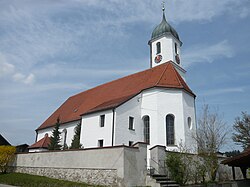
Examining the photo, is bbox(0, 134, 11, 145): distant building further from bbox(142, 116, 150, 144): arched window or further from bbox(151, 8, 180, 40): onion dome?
bbox(151, 8, 180, 40): onion dome

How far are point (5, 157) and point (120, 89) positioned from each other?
13.4 m

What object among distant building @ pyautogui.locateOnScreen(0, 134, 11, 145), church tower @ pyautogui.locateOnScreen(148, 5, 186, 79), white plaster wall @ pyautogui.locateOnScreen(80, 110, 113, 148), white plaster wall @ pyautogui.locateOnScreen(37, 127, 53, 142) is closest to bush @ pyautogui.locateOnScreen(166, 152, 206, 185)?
white plaster wall @ pyautogui.locateOnScreen(80, 110, 113, 148)

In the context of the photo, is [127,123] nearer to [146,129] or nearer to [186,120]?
[146,129]

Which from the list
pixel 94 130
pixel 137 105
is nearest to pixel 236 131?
pixel 137 105

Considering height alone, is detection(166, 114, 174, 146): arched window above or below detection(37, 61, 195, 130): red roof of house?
below

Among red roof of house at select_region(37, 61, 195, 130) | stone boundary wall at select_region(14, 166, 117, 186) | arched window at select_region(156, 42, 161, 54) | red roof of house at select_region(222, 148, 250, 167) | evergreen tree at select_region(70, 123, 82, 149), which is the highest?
arched window at select_region(156, 42, 161, 54)

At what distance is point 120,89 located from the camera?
2812cm

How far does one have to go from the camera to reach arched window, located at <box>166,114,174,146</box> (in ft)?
71.3

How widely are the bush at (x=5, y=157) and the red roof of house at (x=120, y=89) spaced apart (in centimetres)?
717

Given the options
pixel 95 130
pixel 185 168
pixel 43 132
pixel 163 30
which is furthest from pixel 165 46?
pixel 43 132

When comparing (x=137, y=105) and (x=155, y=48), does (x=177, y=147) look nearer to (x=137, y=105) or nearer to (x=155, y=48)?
(x=137, y=105)

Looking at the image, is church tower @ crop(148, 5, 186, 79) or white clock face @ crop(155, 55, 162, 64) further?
white clock face @ crop(155, 55, 162, 64)

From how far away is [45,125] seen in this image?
33594 mm

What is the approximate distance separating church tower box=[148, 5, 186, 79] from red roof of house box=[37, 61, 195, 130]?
135cm
